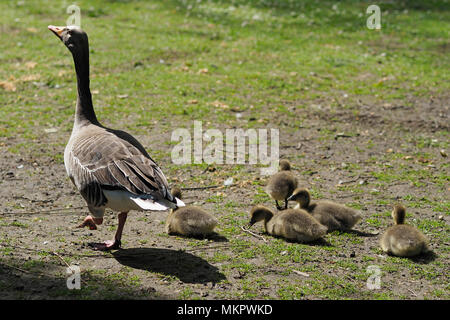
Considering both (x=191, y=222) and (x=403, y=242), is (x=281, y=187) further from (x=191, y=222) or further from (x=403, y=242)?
(x=403, y=242)

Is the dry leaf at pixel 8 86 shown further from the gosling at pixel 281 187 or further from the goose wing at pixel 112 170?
the gosling at pixel 281 187

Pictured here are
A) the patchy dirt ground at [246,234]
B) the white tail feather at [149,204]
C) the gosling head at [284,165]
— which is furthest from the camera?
the gosling head at [284,165]

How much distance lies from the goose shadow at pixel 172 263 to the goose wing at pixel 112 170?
592mm

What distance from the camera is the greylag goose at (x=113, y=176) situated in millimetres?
4953

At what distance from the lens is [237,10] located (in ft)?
54.7

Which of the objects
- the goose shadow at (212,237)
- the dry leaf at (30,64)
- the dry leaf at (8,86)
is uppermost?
the dry leaf at (30,64)

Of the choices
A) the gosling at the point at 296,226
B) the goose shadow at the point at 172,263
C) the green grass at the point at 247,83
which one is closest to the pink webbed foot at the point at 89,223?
the green grass at the point at 247,83

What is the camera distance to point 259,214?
6125 mm

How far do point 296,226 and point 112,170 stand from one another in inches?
72.7

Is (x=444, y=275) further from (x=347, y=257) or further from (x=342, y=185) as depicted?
(x=342, y=185)

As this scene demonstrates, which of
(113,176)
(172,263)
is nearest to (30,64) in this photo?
(113,176)

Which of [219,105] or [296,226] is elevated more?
[219,105]

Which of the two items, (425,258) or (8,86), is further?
(8,86)

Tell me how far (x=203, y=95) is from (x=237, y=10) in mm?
6806
